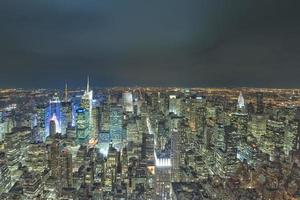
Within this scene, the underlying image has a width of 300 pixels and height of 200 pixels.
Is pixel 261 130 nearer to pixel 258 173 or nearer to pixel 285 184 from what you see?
pixel 258 173

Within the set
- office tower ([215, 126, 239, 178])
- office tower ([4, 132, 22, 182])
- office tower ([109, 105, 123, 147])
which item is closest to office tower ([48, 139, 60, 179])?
office tower ([4, 132, 22, 182])

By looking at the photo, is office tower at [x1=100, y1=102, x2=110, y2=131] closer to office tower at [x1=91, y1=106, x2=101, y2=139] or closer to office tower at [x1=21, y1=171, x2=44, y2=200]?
office tower at [x1=91, y1=106, x2=101, y2=139]

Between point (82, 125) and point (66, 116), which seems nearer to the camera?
point (82, 125)

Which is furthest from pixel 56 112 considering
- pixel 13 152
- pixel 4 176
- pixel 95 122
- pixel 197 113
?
pixel 197 113

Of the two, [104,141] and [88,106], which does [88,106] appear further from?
[104,141]

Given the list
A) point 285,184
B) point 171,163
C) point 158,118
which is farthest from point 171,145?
point 285,184

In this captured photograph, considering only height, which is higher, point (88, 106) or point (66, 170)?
point (88, 106)
